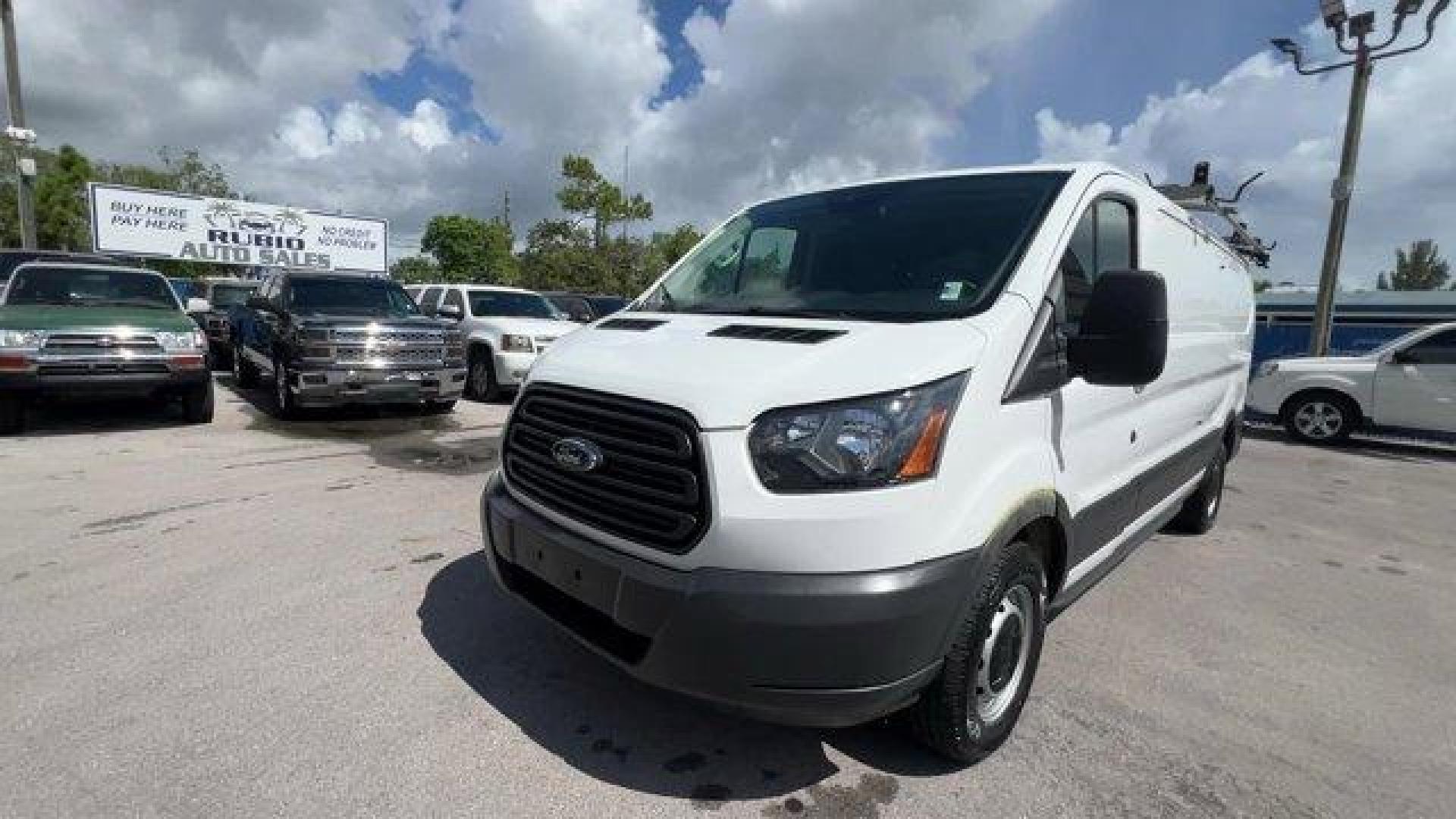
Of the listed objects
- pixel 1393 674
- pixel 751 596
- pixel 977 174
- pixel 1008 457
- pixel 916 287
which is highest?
pixel 977 174

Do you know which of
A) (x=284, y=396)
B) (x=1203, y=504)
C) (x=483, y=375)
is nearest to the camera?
(x=1203, y=504)

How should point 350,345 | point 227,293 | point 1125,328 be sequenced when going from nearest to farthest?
1. point 1125,328
2. point 350,345
3. point 227,293

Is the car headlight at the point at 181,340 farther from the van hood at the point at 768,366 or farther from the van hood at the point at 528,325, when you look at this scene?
the van hood at the point at 768,366

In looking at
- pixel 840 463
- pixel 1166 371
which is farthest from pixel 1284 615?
pixel 840 463

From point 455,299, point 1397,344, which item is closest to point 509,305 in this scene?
point 455,299

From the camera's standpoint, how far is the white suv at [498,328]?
10406 mm

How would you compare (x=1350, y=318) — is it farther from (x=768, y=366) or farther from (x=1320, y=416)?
(x=768, y=366)

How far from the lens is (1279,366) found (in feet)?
36.2

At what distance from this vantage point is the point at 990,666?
8.20ft

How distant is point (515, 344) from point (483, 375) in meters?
0.87

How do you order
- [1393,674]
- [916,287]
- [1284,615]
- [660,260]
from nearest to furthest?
[916,287], [1393,674], [1284,615], [660,260]

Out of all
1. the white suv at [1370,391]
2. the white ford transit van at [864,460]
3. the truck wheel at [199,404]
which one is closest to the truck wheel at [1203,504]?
the white ford transit van at [864,460]

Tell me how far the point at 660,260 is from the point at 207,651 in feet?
154

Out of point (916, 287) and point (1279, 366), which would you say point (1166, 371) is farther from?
point (1279, 366)
